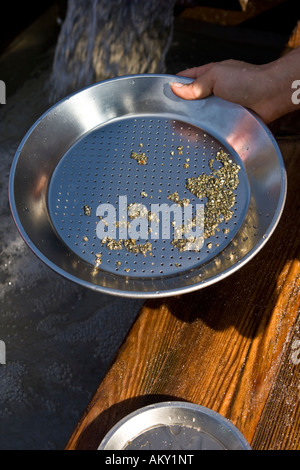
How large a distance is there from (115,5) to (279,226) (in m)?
1.34

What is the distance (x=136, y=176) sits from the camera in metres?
1.11

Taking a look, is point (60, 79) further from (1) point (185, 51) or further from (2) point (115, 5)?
(1) point (185, 51)

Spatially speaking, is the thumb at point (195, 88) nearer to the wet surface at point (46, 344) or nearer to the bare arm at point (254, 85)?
the bare arm at point (254, 85)

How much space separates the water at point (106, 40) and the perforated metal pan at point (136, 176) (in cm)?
94

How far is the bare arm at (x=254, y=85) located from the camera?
114 cm
